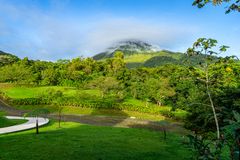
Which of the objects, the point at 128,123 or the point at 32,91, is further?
the point at 32,91

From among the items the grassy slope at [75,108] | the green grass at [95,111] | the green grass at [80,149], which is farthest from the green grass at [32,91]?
the green grass at [80,149]

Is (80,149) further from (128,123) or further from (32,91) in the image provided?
(32,91)

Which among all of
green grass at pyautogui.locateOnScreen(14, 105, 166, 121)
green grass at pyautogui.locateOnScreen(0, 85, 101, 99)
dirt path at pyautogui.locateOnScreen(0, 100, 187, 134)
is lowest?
dirt path at pyautogui.locateOnScreen(0, 100, 187, 134)

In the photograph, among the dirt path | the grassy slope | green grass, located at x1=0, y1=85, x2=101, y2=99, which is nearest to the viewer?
the dirt path

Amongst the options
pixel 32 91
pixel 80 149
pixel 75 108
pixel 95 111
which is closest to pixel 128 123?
pixel 95 111

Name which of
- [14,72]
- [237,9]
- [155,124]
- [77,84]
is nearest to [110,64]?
[77,84]

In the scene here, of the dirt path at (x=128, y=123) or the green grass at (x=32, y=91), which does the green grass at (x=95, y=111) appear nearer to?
the green grass at (x=32, y=91)

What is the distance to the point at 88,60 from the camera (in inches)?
3952

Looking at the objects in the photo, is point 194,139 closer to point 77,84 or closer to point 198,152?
point 198,152

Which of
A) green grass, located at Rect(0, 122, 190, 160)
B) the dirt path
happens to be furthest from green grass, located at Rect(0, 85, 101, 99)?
green grass, located at Rect(0, 122, 190, 160)

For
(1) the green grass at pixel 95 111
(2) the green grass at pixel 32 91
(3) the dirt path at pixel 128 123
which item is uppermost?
(2) the green grass at pixel 32 91

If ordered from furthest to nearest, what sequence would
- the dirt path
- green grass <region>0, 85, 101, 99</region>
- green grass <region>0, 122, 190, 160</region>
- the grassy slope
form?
green grass <region>0, 85, 101, 99</region> → the grassy slope → the dirt path → green grass <region>0, 122, 190, 160</region>

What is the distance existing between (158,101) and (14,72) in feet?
134

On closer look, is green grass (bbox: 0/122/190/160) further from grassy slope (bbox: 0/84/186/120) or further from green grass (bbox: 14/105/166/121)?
green grass (bbox: 14/105/166/121)
